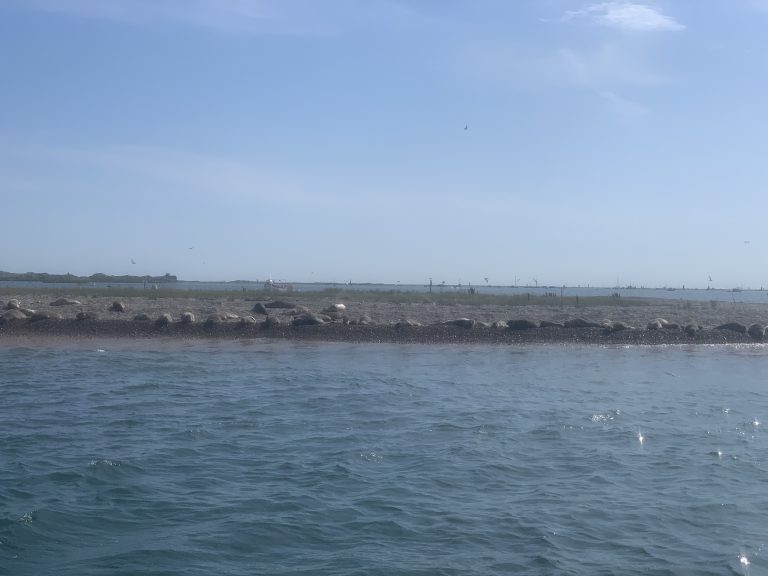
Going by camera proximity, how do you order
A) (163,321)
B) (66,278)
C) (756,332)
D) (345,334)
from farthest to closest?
1. (66,278)
2. (756,332)
3. (163,321)
4. (345,334)

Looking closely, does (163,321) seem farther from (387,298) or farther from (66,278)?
(66,278)

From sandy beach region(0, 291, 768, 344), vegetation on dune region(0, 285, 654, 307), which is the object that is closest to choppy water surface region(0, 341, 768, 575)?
sandy beach region(0, 291, 768, 344)

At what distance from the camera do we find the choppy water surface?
8.61 meters

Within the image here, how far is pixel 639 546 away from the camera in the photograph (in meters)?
8.88

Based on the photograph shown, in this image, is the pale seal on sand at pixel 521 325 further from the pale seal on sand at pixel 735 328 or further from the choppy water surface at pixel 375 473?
the choppy water surface at pixel 375 473

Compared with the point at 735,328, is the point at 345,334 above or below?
below

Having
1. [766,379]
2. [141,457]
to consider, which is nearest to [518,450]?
[141,457]

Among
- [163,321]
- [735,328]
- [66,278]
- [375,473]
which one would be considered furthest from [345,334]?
[66,278]

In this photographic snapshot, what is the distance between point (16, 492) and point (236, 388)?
8802mm

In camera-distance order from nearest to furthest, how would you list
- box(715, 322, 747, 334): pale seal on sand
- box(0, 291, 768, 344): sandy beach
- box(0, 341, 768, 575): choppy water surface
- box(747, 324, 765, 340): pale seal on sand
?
box(0, 341, 768, 575): choppy water surface < box(0, 291, 768, 344): sandy beach < box(747, 324, 765, 340): pale seal on sand < box(715, 322, 747, 334): pale seal on sand

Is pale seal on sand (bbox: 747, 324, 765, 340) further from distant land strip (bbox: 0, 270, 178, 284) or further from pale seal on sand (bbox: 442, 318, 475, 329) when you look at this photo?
distant land strip (bbox: 0, 270, 178, 284)

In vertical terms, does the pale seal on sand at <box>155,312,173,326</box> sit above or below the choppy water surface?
above

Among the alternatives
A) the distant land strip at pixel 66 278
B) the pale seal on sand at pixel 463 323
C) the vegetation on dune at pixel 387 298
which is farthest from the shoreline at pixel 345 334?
the distant land strip at pixel 66 278

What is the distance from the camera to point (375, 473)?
1172 cm
